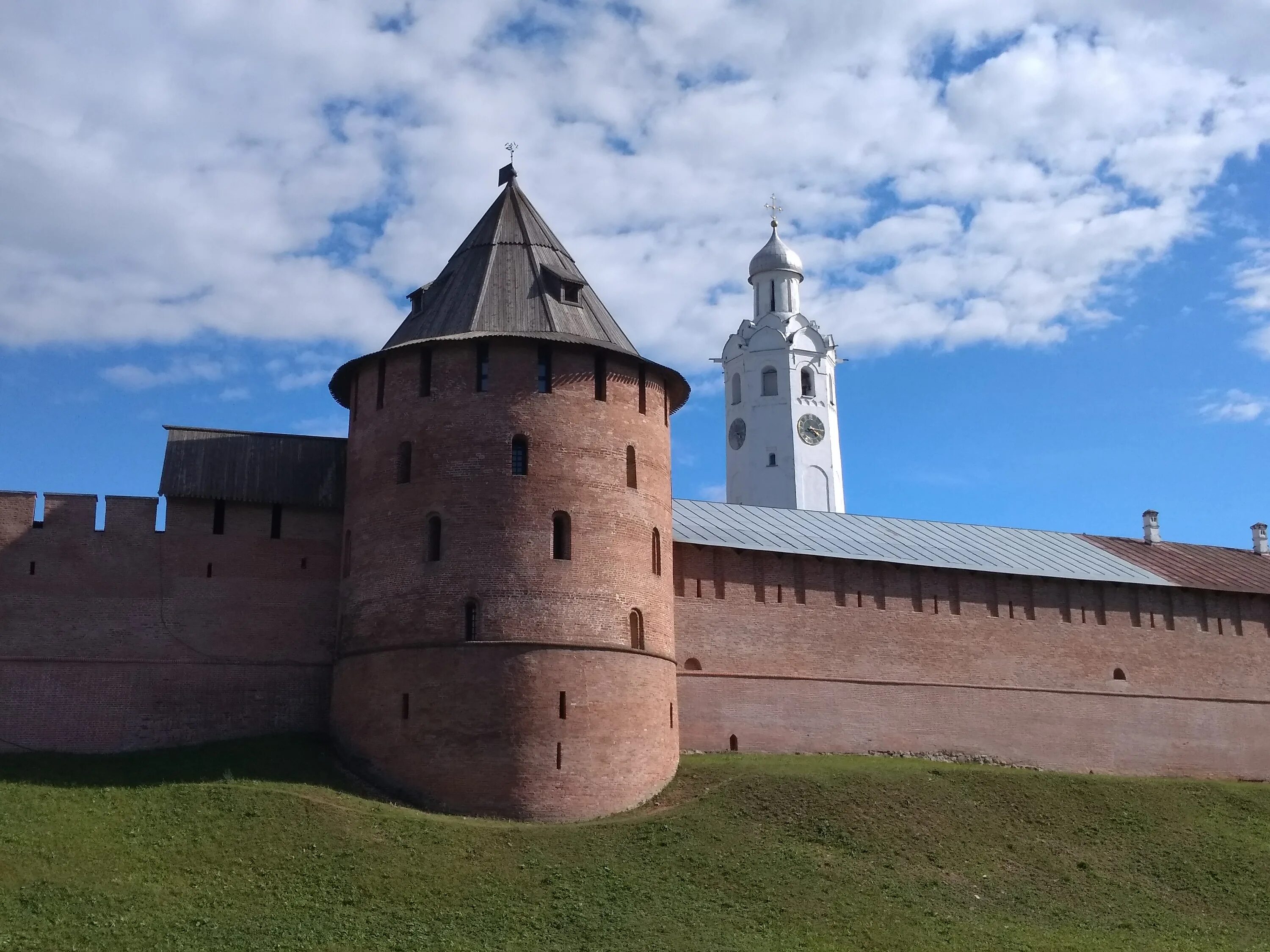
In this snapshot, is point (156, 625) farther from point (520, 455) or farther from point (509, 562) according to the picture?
point (520, 455)

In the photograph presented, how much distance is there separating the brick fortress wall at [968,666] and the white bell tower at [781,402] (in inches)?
902

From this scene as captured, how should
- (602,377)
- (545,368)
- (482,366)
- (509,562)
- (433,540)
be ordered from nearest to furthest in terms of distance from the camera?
(509,562)
(433,540)
(482,366)
(545,368)
(602,377)

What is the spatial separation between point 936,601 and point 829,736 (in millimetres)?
4486

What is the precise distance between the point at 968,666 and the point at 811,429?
26875 millimetres

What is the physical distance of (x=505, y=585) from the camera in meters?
25.2

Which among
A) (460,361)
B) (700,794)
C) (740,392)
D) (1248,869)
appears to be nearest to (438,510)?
(460,361)

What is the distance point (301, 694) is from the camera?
27.3m

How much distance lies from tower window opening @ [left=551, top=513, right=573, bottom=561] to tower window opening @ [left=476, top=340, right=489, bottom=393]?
2.72m

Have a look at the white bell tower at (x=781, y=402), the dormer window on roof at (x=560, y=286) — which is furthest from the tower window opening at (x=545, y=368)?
the white bell tower at (x=781, y=402)

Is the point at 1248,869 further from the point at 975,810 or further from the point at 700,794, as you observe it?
the point at 700,794

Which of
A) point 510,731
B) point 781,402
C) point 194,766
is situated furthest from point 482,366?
point 781,402

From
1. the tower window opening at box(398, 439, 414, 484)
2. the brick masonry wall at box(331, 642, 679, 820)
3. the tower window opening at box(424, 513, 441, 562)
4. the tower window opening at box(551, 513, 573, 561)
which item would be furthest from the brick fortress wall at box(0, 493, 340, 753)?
the tower window opening at box(551, 513, 573, 561)

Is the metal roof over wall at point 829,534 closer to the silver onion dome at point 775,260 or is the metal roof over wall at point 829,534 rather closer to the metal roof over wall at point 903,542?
the metal roof over wall at point 903,542

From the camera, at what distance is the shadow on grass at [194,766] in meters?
23.9
